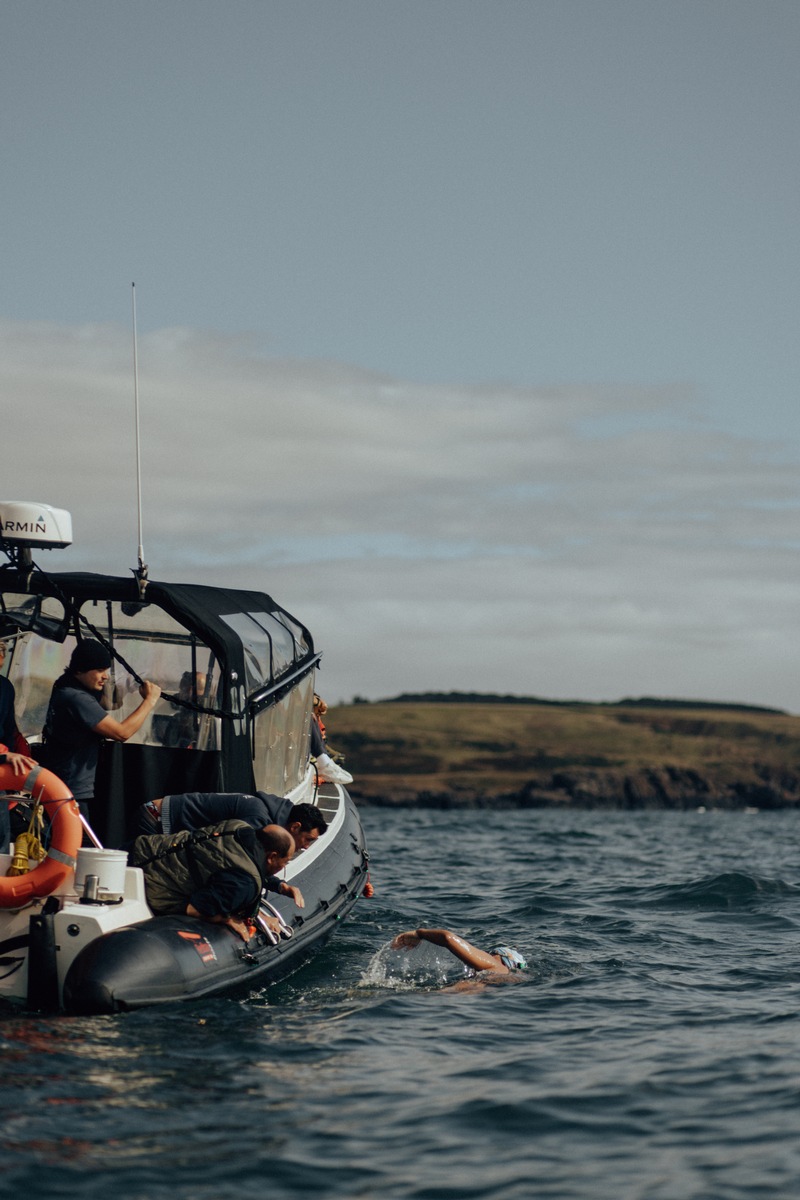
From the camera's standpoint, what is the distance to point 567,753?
79.8 m

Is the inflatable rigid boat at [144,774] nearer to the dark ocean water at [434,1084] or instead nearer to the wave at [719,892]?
the dark ocean water at [434,1084]

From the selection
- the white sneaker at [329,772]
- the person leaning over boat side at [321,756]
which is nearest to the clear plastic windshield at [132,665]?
the person leaning over boat side at [321,756]

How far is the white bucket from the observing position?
8.84 meters

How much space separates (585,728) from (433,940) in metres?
78.1

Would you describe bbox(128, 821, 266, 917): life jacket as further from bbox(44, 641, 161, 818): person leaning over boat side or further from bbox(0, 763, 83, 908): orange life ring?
bbox(44, 641, 161, 818): person leaning over boat side

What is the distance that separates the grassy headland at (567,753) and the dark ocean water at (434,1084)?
50.0m

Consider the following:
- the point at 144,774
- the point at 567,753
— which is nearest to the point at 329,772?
the point at 144,774

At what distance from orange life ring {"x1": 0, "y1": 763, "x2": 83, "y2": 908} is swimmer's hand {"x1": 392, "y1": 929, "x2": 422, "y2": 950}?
9.51ft

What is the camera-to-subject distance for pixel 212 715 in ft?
35.7

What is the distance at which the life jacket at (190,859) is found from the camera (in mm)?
9297

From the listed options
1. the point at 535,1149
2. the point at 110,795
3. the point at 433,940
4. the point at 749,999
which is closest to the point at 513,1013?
the point at 433,940

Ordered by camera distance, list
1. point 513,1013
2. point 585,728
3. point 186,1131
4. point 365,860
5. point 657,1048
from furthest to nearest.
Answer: point 585,728, point 365,860, point 513,1013, point 657,1048, point 186,1131

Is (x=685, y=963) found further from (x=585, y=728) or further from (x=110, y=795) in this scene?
(x=585, y=728)

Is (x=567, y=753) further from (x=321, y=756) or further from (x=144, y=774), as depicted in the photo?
(x=144, y=774)
